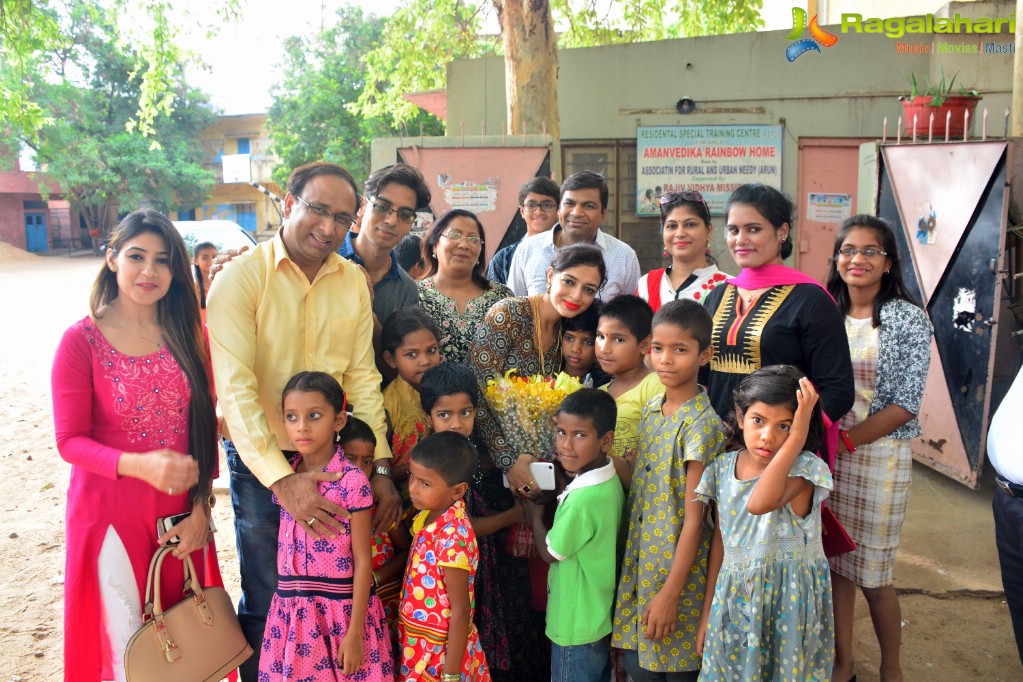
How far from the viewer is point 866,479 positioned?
3.01 m

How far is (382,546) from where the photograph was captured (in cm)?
272

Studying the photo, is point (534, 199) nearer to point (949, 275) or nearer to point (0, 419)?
point (949, 275)

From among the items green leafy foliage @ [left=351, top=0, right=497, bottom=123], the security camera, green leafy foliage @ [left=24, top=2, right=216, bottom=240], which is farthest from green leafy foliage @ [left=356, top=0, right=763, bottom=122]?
green leafy foliage @ [left=24, top=2, right=216, bottom=240]

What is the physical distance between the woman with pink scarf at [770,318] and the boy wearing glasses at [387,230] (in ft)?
4.03

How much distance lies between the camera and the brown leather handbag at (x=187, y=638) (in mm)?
2381

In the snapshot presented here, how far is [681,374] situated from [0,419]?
7.30 meters

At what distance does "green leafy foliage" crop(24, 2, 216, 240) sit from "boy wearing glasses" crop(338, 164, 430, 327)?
83.6ft

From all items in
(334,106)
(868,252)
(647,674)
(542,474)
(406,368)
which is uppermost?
(334,106)

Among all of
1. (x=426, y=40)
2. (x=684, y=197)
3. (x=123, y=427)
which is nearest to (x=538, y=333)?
(x=684, y=197)

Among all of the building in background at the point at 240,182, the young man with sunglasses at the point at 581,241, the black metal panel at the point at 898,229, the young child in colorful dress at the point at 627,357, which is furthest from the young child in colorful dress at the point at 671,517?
the building in background at the point at 240,182

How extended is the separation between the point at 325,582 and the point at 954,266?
177 inches

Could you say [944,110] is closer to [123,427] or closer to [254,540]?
[254,540]

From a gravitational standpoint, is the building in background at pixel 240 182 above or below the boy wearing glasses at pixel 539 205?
above

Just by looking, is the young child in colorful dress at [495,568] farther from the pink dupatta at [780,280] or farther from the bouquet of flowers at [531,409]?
the pink dupatta at [780,280]
